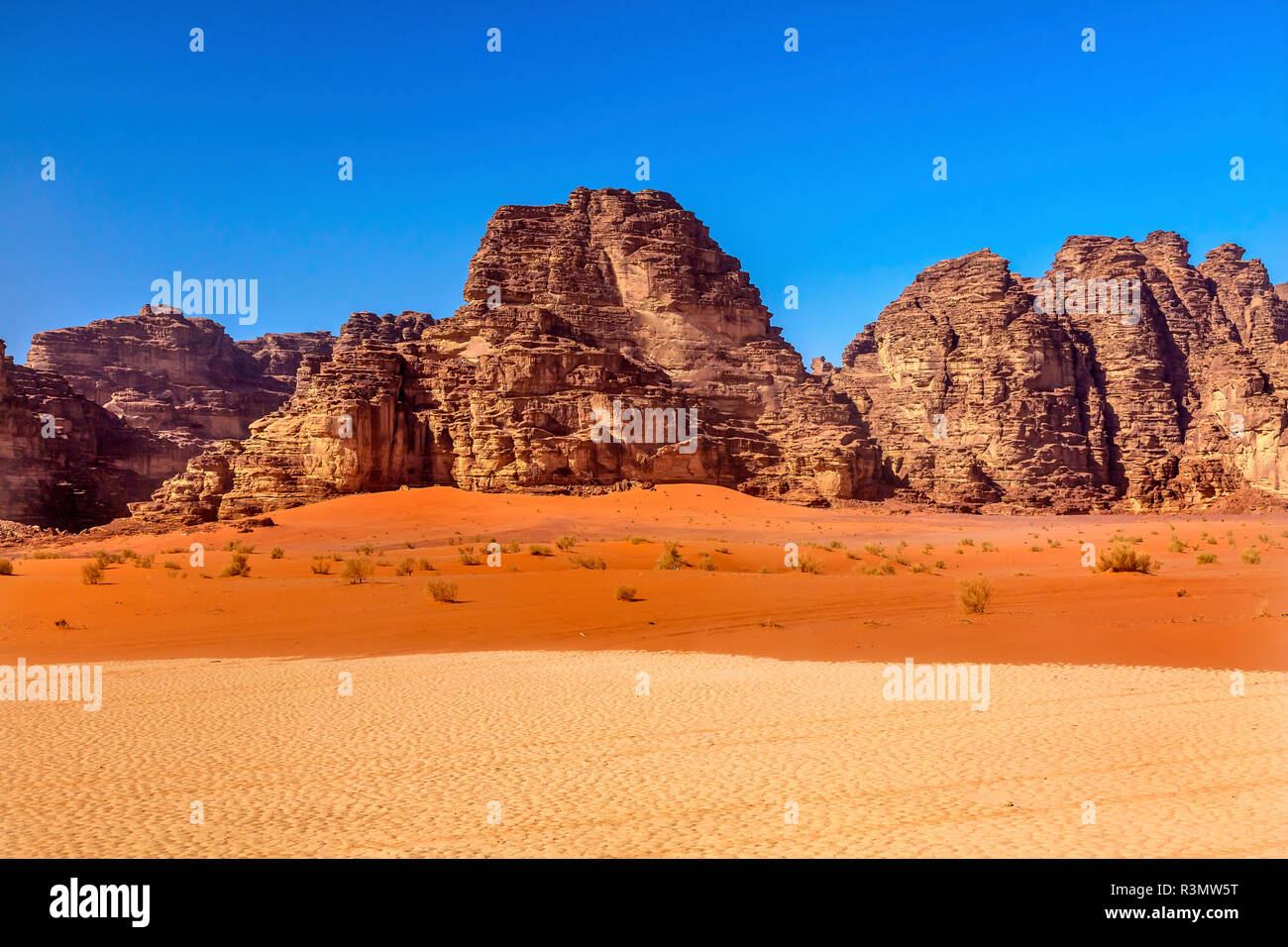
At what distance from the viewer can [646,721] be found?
7.46 meters

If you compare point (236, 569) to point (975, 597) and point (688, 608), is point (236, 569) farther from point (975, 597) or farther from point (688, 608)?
point (975, 597)

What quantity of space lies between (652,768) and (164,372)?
322 ft

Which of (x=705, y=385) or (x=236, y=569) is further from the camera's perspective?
(x=705, y=385)

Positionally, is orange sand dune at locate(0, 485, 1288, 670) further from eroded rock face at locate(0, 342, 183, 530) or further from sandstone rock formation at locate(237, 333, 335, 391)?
sandstone rock formation at locate(237, 333, 335, 391)

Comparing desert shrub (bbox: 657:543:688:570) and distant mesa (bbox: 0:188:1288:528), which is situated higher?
distant mesa (bbox: 0:188:1288:528)

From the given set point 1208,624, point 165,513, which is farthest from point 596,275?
point 1208,624

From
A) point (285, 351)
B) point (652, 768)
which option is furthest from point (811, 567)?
point (285, 351)

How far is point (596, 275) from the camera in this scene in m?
66.2

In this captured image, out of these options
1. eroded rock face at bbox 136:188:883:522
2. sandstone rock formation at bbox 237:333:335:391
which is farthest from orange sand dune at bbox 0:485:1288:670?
sandstone rock formation at bbox 237:333:335:391

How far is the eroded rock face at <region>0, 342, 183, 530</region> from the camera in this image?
173ft

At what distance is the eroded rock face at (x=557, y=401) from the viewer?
146 ft

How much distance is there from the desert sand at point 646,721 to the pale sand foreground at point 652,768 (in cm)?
3

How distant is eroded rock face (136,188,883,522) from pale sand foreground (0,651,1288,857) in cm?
3657
